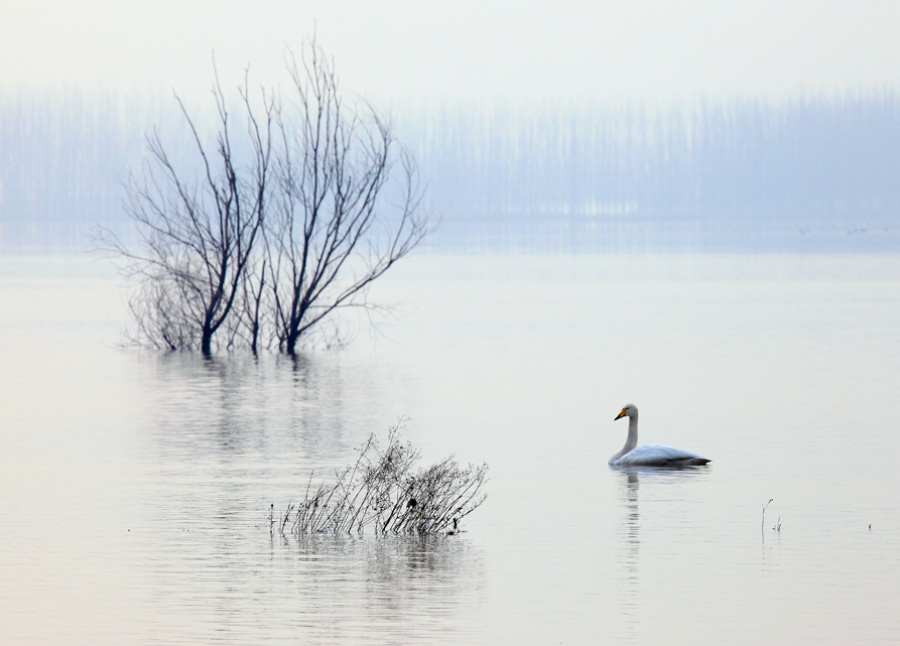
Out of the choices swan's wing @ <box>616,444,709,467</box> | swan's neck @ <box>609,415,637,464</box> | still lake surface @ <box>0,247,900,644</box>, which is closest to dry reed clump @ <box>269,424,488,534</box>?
still lake surface @ <box>0,247,900,644</box>

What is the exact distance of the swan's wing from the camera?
17812 millimetres

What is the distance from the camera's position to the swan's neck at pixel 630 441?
18234 millimetres

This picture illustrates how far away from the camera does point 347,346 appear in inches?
1389

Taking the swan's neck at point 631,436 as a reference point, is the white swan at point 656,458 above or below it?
below

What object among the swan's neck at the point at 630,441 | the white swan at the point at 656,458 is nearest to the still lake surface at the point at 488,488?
the white swan at the point at 656,458

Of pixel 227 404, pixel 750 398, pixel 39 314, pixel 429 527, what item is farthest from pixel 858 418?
pixel 39 314

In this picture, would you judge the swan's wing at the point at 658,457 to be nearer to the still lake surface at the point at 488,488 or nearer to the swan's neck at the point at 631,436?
the still lake surface at the point at 488,488

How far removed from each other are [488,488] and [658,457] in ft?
6.76

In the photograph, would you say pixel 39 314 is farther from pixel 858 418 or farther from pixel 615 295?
pixel 858 418

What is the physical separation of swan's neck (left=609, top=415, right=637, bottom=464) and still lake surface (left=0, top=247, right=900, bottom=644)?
0.30 meters

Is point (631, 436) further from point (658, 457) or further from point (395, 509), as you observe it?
point (395, 509)

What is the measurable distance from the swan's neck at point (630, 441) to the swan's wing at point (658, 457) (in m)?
0.17

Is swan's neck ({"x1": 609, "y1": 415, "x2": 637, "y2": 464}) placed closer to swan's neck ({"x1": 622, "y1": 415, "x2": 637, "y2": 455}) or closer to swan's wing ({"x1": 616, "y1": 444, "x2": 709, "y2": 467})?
swan's neck ({"x1": 622, "y1": 415, "x2": 637, "y2": 455})

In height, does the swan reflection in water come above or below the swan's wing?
below
